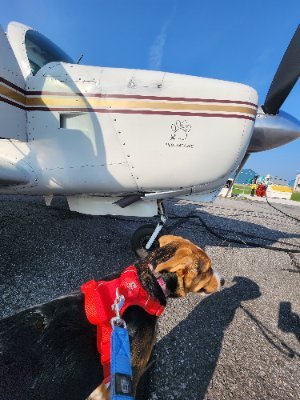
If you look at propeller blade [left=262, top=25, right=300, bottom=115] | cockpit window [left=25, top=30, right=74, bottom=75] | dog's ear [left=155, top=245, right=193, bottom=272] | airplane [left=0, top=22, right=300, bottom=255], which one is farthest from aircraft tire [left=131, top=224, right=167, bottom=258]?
cockpit window [left=25, top=30, right=74, bottom=75]

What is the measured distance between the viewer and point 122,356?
1.16 meters

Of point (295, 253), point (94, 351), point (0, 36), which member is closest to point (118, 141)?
point (0, 36)

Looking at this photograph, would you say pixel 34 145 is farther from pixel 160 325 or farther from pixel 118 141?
pixel 160 325

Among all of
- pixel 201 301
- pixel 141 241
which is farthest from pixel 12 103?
pixel 201 301

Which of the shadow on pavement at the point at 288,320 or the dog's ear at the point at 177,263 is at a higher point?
the dog's ear at the point at 177,263

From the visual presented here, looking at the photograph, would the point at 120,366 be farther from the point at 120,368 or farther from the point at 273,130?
the point at 273,130

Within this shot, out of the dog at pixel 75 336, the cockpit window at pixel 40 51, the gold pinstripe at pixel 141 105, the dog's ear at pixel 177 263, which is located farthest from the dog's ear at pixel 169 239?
the cockpit window at pixel 40 51

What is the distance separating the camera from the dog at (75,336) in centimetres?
137

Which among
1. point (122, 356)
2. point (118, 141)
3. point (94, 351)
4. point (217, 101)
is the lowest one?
point (94, 351)

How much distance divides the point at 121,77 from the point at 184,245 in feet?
8.52

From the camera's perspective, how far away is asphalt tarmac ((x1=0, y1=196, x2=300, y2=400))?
2127 mm

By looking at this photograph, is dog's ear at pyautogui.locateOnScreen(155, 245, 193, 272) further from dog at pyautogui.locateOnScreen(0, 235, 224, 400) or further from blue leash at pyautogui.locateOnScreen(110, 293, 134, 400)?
blue leash at pyautogui.locateOnScreen(110, 293, 134, 400)

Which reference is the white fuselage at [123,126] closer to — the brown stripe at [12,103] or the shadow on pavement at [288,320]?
the brown stripe at [12,103]

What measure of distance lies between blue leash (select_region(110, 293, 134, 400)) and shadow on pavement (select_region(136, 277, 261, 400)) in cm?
95
